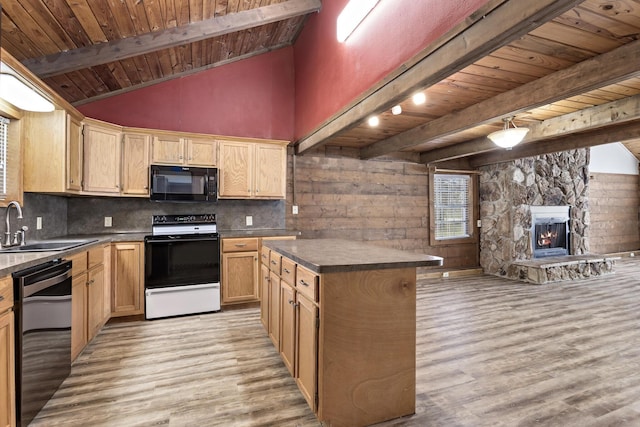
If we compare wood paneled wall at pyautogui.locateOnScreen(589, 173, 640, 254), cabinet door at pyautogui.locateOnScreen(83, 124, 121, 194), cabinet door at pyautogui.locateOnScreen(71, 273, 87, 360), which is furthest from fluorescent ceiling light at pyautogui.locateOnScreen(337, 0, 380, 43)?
wood paneled wall at pyautogui.locateOnScreen(589, 173, 640, 254)

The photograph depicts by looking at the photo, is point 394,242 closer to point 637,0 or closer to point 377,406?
point 377,406

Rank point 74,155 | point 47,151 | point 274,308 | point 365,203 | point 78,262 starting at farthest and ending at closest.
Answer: point 365,203 < point 74,155 < point 47,151 < point 274,308 < point 78,262

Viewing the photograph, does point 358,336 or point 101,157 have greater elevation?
point 101,157

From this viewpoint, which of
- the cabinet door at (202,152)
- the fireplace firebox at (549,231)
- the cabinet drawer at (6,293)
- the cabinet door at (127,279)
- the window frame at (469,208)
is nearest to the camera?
the cabinet drawer at (6,293)

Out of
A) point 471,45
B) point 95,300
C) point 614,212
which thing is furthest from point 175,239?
point 614,212

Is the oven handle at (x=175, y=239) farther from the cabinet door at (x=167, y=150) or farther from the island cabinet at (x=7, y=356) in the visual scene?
the island cabinet at (x=7, y=356)

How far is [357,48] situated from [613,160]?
868 cm

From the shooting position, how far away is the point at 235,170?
4.14 m

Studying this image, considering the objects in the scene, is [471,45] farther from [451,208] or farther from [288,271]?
[451,208]

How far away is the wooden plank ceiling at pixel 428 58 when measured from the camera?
180 cm

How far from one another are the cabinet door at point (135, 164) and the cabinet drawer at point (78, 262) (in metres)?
1.19

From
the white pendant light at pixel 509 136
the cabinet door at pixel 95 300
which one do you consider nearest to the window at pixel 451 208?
the white pendant light at pixel 509 136

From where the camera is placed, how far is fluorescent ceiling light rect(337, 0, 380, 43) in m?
2.74

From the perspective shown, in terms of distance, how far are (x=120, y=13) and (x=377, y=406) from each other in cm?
345
